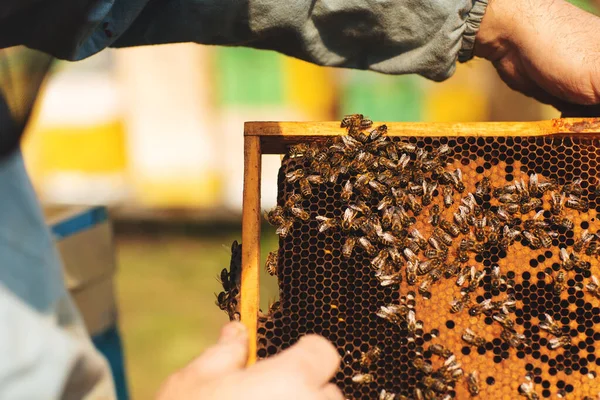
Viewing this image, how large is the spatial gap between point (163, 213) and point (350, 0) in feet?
20.3

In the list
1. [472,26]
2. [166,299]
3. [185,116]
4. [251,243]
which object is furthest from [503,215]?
[185,116]

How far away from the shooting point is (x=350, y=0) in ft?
7.95

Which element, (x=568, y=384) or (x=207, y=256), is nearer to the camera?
(x=568, y=384)

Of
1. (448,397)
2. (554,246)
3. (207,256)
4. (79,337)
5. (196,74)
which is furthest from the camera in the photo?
(207,256)

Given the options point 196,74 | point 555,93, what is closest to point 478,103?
point 196,74

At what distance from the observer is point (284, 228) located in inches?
90.4

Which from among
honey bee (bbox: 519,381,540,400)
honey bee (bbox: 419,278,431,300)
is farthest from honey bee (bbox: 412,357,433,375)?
honey bee (bbox: 519,381,540,400)

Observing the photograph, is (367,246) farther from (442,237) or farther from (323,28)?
(323,28)

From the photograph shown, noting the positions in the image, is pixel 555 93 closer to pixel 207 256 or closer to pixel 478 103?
pixel 478 103

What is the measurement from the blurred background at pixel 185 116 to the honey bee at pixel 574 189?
17.2 ft

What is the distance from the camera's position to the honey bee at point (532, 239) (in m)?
2.29

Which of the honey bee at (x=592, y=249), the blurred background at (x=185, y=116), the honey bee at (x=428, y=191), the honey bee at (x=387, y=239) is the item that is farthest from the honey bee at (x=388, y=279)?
the blurred background at (x=185, y=116)

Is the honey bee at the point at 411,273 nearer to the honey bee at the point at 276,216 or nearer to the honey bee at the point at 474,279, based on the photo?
the honey bee at the point at 474,279

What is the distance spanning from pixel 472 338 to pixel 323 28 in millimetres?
1403
